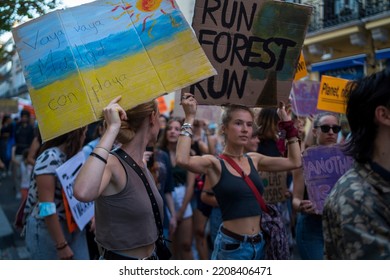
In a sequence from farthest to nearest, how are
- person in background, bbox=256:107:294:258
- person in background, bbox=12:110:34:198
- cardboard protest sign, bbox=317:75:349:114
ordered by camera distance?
person in background, bbox=12:110:34:198, cardboard protest sign, bbox=317:75:349:114, person in background, bbox=256:107:294:258

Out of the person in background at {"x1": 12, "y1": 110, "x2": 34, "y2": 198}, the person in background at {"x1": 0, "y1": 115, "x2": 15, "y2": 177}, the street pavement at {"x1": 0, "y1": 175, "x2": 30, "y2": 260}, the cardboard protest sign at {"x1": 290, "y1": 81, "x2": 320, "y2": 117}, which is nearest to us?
the cardboard protest sign at {"x1": 290, "y1": 81, "x2": 320, "y2": 117}

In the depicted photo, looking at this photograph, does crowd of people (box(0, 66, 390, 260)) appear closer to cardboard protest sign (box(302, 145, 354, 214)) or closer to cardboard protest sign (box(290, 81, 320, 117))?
cardboard protest sign (box(302, 145, 354, 214))

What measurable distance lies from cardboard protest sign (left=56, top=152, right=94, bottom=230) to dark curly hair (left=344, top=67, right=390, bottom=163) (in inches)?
87.2

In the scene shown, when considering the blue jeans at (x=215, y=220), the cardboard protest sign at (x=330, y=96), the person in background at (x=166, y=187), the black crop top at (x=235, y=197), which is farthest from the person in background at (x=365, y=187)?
the person in background at (x=166, y=187)

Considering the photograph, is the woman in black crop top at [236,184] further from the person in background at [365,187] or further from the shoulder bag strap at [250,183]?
the person in background at [365,187]

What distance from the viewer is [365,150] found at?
1937 mm

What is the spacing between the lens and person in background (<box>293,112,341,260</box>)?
13.6 ft

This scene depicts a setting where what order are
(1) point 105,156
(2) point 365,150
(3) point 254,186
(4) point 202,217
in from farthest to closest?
(4) point 202,217 < (3) point 254,186 < (1) point 105,156 < (2) point 365,150

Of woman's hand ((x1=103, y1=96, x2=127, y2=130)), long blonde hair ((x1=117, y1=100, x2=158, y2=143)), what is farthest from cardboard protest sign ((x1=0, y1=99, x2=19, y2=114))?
woman's hand ((x1=103, y1=96, x2=127, y2=130))

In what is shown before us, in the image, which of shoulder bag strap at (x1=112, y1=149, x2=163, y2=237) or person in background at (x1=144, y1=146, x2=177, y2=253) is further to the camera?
person in background at (x1=144, y1=146, x2=177, y2=253)

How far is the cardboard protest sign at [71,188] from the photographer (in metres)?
3.71
